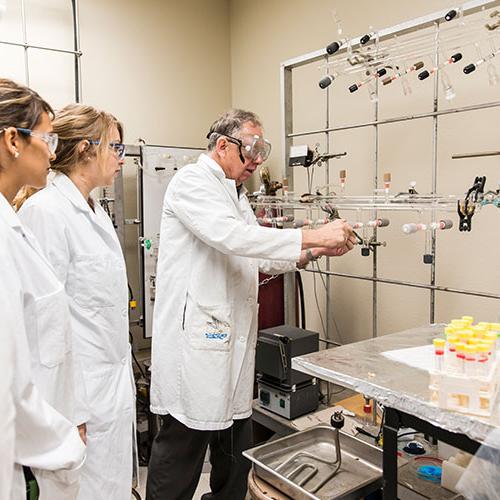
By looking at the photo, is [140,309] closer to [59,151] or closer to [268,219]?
[268,219]

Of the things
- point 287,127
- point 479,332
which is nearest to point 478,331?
point 479,332

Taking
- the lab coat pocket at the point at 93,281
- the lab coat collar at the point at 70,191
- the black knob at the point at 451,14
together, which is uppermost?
the black knob at the point at 451,14

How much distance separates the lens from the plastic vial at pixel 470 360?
39.2 inches

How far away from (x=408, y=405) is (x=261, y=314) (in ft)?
6.30

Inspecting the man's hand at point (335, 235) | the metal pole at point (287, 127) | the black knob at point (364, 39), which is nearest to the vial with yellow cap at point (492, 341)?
the man's hand at point (335, 235)

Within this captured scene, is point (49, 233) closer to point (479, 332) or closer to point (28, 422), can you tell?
point (28, 422)

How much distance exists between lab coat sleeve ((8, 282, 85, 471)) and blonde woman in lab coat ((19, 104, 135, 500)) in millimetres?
356

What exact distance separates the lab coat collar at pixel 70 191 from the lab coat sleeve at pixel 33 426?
556 mm

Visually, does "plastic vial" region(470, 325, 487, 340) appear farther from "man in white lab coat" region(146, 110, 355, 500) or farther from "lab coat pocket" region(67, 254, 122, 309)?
"lab coat pocket" region(67, 254, 122, 309)

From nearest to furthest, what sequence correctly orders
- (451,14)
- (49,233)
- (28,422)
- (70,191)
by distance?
(28,422) < (49,233) < (70,191) < (451,14)

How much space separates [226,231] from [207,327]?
1.15ft

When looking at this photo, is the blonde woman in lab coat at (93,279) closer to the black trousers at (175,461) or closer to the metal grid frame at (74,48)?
the black trousers at (175,461)

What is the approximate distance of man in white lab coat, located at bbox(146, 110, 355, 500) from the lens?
5.45ft

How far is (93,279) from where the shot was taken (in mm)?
1384
